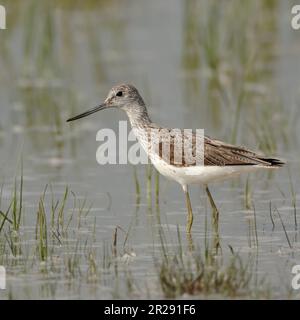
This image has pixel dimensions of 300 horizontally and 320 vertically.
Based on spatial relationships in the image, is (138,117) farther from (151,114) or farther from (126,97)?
(151,114)

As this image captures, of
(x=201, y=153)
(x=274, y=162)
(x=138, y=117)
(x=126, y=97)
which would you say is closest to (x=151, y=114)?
(x=126, y=97)

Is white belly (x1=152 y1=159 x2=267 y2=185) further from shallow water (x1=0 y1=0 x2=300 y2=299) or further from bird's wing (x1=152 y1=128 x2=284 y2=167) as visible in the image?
shallow water (x1=0 y1=0 x2=300 y2=299)

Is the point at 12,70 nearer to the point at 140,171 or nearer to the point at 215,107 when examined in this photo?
the point at 215,107

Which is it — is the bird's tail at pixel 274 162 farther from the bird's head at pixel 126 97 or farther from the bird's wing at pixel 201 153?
the bird's head at pixel 126 97

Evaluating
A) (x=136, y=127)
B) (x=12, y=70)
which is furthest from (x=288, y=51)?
(x=136, y=127)

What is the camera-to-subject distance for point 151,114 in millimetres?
15148

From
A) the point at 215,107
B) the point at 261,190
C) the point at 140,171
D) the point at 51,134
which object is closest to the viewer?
the point at 261,190

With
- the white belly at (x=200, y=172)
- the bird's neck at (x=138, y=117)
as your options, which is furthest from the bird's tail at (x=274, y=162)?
the bird's neck at (x=138, y=117)

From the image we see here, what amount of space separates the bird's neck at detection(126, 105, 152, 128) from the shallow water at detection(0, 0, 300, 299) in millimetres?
902

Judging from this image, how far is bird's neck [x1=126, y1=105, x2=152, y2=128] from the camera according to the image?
36.0ft

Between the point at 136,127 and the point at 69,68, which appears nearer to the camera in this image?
the point at 136,127

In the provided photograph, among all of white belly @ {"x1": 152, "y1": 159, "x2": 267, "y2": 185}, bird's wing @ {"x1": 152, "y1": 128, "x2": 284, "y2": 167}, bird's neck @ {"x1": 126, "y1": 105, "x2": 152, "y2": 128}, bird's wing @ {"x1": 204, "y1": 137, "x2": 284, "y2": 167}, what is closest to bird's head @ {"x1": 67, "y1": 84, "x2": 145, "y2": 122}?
bird's neck @ {"x1": 126, "y1": 105, "x2": 152, "y2": 128}

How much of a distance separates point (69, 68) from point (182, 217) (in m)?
7.50

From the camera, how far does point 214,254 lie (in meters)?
9.27
